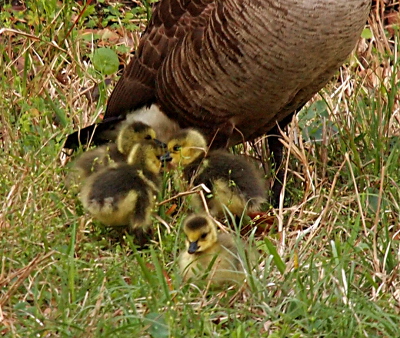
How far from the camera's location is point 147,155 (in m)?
5.44

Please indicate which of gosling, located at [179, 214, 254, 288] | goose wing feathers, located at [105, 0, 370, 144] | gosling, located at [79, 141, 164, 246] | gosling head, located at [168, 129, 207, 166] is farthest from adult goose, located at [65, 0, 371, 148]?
gosling, located at [179, 214, 254, 288]

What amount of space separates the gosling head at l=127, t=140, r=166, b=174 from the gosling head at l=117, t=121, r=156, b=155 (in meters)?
0.14

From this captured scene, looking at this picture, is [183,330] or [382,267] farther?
[382,267]

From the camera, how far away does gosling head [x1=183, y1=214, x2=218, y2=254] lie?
4543 millimetres

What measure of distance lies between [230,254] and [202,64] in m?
1.39

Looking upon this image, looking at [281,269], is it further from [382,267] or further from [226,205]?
[226,205]

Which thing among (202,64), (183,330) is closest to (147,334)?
(183,330)

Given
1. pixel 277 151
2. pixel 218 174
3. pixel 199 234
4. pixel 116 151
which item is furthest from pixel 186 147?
pixel 199 234

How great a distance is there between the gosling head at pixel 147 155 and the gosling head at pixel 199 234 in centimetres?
83

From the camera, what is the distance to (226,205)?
5242mm

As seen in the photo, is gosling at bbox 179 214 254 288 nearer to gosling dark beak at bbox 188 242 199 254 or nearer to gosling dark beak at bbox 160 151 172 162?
gosling dark beak at bbox 188 242 199 254

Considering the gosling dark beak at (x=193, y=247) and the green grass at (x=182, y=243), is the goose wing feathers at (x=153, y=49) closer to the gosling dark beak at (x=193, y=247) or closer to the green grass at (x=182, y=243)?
the green grass at (x=182, y=243)

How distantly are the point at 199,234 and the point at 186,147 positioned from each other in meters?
1.08

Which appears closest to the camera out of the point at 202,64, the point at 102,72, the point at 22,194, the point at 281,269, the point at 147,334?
the point at 147,334
